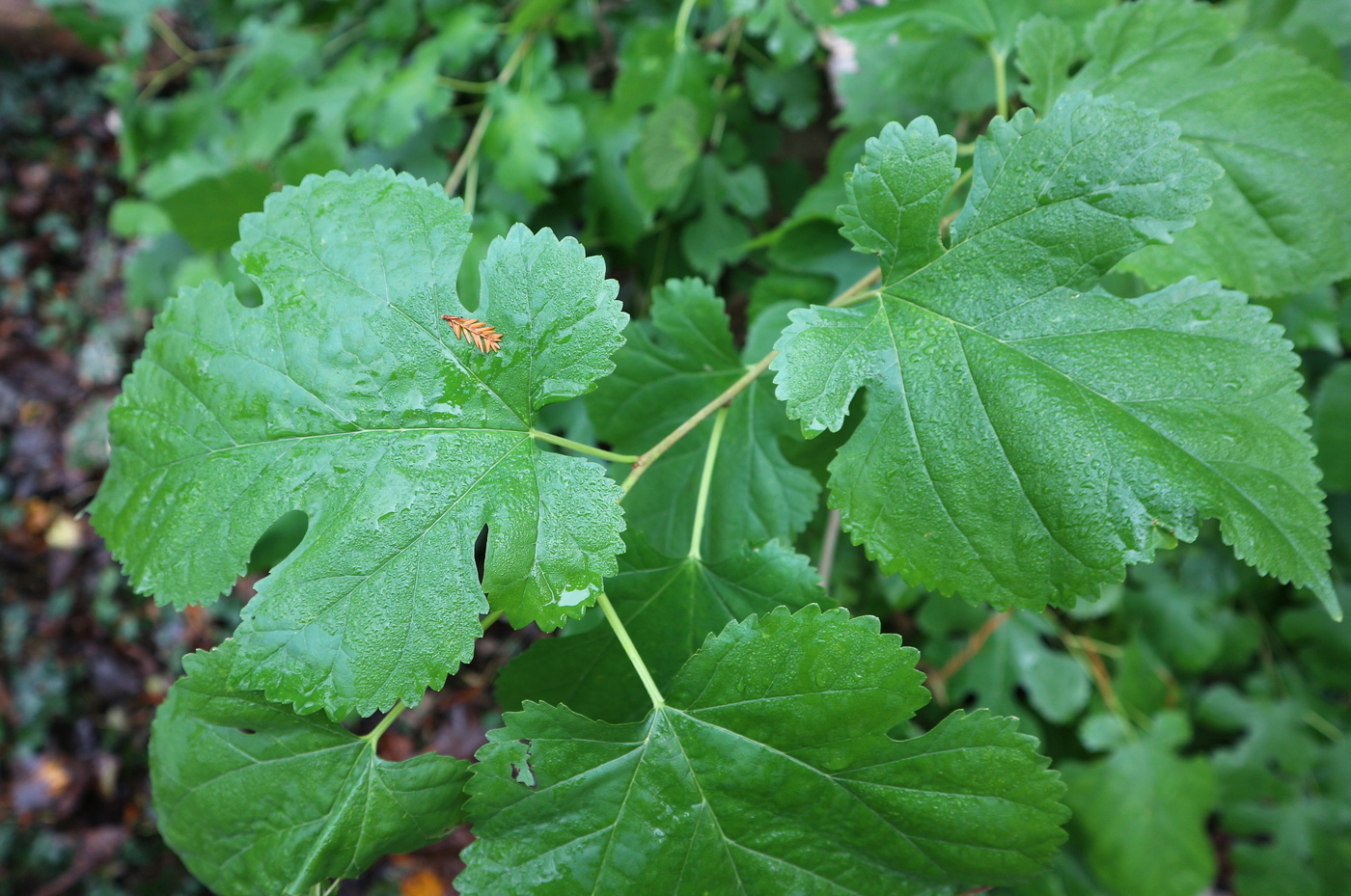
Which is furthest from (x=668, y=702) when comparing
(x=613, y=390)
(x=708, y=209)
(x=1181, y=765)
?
(x=1181, y=765)

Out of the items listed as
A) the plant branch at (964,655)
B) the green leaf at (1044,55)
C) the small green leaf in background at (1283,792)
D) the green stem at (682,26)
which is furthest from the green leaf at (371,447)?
the small green leaf in background at (1283,792)

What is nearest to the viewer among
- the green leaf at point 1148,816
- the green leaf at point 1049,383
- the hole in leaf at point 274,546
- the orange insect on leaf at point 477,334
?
the green leaf at point 1049,383


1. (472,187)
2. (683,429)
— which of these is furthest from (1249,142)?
(472,187)

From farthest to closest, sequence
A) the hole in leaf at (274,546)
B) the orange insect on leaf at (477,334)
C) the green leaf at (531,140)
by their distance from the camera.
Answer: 1. the green leaf at (531,140)
2. the hole in leaf at (274,546)
3. the orange insect on leaf at (477,334)

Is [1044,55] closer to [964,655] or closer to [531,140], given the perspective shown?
[531,140]

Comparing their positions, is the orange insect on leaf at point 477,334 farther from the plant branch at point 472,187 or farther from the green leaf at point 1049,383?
the plant branch at point 472,187

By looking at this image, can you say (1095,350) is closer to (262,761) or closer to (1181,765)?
(262,761)

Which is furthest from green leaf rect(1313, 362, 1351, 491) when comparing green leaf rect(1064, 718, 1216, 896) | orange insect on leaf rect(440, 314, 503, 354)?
orange insect on leaf rect(440, 314, 503, 354)
